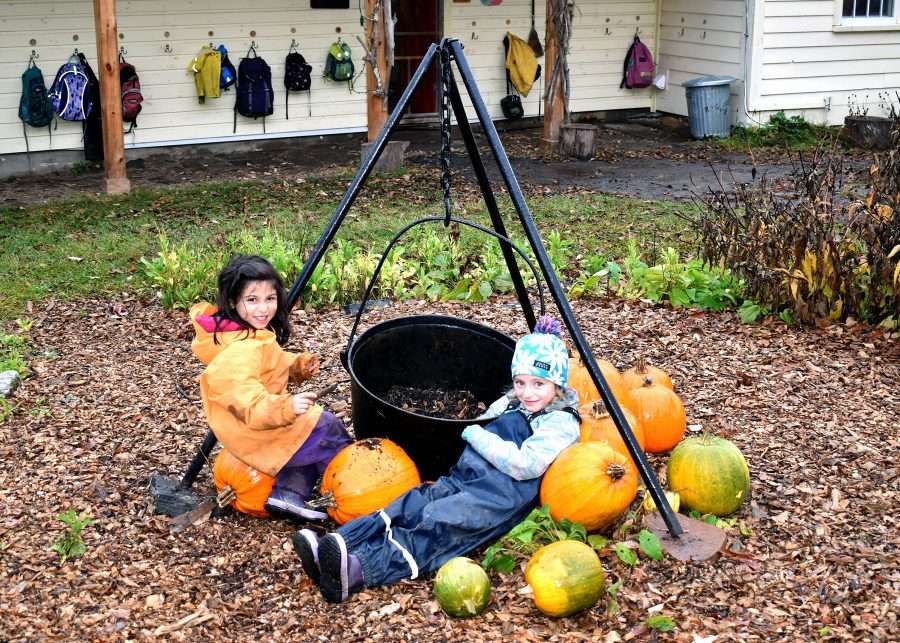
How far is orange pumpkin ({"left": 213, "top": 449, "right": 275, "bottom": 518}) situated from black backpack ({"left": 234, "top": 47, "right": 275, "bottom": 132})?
10.2 metres

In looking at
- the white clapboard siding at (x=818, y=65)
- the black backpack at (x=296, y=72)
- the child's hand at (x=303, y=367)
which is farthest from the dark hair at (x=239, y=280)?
the white clapboard siding at (x=818, y=65)

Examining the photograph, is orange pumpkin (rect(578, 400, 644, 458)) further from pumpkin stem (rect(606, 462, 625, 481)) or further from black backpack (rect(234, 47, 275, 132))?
black backpack (rect(234, 47, 275, 132))

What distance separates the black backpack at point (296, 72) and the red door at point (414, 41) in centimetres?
184

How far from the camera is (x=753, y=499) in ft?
13.5

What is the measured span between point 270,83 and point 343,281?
24.9 ft

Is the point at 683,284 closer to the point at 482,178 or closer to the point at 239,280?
the point at 482,178

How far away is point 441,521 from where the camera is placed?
142 inches

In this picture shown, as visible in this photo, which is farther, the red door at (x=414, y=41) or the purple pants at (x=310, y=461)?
the red door at (x=414, y=41)

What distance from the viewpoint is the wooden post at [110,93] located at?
33.1 ft

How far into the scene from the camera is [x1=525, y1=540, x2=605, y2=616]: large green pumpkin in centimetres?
326

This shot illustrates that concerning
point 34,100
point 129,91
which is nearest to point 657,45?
point 129,91

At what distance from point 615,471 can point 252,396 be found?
4.39 feet

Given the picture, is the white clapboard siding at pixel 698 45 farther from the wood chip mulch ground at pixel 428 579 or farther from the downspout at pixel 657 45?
the wood chip mulch ground at pixel 428 579

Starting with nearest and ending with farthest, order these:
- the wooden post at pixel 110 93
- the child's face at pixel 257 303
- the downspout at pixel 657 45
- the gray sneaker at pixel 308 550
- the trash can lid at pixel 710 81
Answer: the gray sneaker at pixel 308 550
the child's face at pixel 257 303
the wooden post at pixel 110 93
the trash can lid at pixel 710 81
the downspout at pixel 657 45
